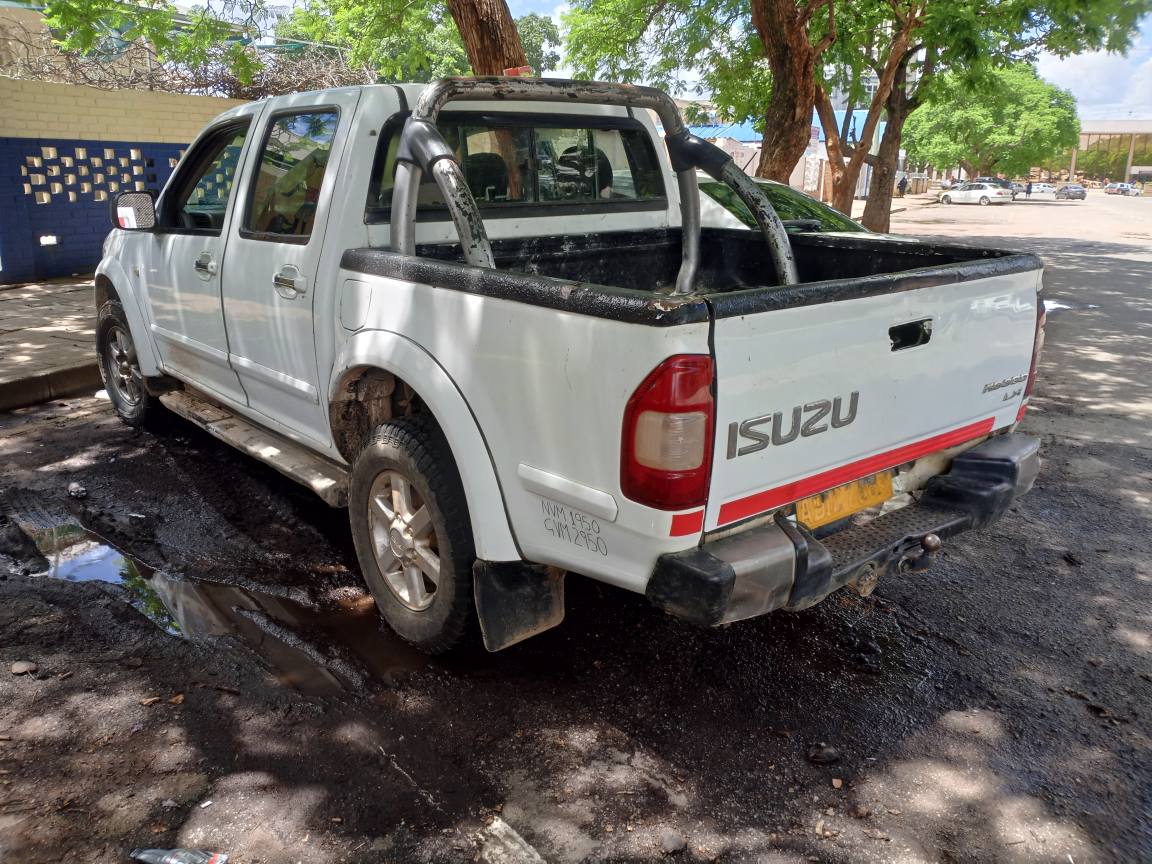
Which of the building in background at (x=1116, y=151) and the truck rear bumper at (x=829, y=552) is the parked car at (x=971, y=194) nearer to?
the building in background at (x=1116, y=151)

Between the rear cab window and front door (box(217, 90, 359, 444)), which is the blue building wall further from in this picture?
the rear cab window

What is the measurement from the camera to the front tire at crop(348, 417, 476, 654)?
3.11m

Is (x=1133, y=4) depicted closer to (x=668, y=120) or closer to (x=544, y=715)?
(x=668, y=120)

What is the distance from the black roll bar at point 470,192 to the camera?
3.22 m

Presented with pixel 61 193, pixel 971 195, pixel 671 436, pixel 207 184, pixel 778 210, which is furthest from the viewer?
pixel 971 195

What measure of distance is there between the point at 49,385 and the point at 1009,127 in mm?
70444

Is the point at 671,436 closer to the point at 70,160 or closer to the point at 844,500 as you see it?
the point at 844,500

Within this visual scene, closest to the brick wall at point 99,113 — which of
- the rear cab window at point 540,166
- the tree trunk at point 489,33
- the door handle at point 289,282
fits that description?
the tree trunk at point 489,33

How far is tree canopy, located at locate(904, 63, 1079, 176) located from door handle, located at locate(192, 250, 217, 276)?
6495 cm

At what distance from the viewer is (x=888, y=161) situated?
17.0m

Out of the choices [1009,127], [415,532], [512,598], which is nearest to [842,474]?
[512,598]

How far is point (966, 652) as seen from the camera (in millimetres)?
3531

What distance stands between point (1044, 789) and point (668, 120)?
3.03m

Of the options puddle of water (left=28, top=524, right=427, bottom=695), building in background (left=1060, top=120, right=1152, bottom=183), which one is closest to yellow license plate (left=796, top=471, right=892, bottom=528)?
puddle of water (left=28, top=524, right=427, bottom=695)
